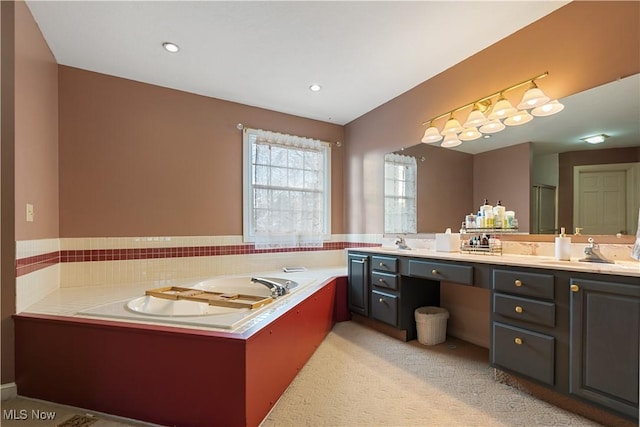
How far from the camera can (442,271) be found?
2.23 metres

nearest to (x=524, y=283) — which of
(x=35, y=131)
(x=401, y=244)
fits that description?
(x=401, y=244)

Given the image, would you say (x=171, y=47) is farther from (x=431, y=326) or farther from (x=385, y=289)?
(x=431, y=326)

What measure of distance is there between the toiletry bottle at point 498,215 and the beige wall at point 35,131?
3.20m

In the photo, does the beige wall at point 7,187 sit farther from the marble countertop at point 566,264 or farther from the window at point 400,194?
the window at point 400,194

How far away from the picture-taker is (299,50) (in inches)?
95.4

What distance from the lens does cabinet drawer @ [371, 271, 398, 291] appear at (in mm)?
2646

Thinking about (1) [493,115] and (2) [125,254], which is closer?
(1) [493,115]

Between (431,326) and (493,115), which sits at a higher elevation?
(493,115)

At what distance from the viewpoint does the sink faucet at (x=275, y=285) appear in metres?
2.43

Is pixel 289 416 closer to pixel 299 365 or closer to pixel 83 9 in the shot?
pixel 299 365

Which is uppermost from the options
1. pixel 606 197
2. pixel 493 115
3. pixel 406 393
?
pixel 493 115

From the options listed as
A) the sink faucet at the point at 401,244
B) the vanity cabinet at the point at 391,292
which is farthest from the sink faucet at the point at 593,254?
the sink faucet at the point at 401,244

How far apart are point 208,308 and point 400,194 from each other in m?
2.18

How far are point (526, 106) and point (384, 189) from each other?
1.67m
